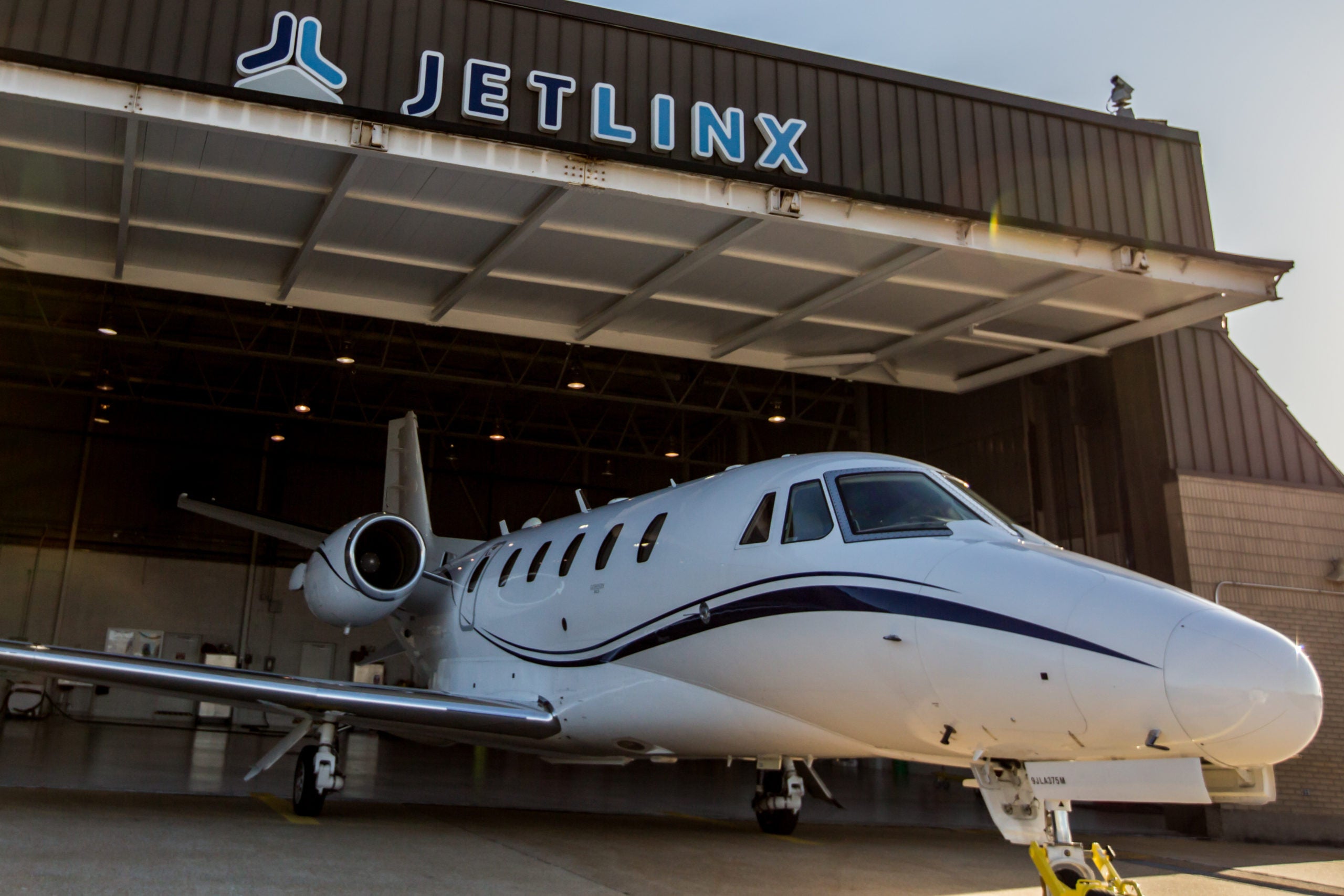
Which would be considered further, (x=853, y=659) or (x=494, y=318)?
(x=494, y=318)

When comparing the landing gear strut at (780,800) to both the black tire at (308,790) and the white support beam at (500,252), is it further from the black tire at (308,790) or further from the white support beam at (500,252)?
the white support beam at (500,252)

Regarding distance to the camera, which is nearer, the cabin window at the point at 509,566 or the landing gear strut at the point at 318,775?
the landing gear strut at the point at 318,775

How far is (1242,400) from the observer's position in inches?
537

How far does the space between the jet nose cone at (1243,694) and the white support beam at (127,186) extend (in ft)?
29.1

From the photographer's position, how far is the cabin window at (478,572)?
442 inches

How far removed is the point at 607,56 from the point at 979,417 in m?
10.4

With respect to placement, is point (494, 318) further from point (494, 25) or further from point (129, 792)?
point (129, 792)

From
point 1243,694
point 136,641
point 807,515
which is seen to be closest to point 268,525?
point 807,515

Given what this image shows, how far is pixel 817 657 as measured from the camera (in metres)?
6.29

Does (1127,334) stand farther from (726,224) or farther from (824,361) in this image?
(726,224)

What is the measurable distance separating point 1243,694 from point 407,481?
11799mm

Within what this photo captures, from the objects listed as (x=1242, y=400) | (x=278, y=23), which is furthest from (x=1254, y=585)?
(x=278, y=23)

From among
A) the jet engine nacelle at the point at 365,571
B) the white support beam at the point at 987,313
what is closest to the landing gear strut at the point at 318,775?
the jet engine nacelle at the point at 365,571

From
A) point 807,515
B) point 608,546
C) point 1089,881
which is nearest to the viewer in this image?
point 1089,881
